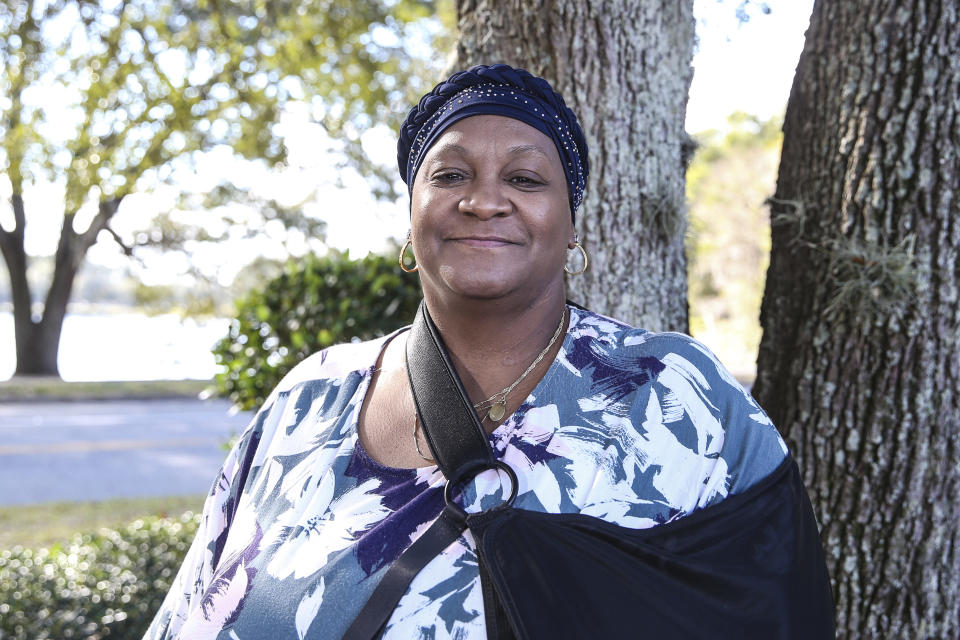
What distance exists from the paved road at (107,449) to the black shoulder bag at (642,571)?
5.50m

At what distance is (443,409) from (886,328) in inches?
68.4

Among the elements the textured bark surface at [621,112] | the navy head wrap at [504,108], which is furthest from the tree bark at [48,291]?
the navy head wrap at [504,108]

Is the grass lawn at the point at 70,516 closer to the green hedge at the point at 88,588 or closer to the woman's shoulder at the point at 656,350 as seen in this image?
the green hedge at the point at 88,588

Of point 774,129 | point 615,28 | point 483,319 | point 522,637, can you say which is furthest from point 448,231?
point 774,129

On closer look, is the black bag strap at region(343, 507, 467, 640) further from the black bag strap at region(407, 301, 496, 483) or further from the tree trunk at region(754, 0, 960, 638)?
the tree trunk at region(754, 0, 960, 638)

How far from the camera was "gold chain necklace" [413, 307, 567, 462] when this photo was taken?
1846mm

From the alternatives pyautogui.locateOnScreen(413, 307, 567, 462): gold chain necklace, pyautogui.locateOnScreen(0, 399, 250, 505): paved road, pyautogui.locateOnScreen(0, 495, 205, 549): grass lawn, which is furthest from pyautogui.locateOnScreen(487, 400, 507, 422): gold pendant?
pyautogui.locateOnScreen(0, 495, 205, 549): grass lawn

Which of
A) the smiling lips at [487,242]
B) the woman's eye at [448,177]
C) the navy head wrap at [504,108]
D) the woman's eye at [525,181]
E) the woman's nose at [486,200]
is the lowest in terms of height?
the smiling lips at [487,242]

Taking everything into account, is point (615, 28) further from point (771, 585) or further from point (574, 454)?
point (771, 585)

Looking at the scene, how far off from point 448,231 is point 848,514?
186cm

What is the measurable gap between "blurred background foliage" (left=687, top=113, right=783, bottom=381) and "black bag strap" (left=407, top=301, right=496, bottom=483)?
46.4 feet

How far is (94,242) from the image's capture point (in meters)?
16.1

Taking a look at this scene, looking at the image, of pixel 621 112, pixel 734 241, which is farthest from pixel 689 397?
pixel 734 241

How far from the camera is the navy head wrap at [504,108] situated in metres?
1.93
